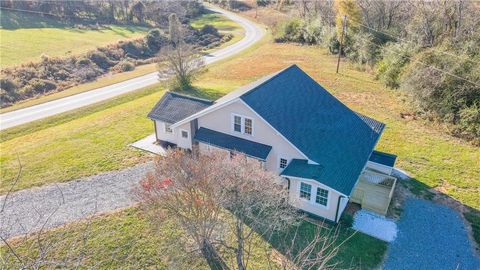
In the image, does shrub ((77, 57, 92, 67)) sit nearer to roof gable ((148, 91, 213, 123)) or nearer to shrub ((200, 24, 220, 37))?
roof gable ((148, 91, 213, 123))

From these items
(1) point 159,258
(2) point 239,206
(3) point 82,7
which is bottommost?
(1) point 159,258

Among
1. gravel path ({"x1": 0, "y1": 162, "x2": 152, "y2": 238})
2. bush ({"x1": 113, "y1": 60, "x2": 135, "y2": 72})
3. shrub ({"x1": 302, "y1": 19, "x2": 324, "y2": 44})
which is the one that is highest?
shrub ({"x1": 302, "y1": 19, "x2": 324, "y2": 44})

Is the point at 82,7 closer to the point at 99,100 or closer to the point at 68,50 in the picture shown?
the point at 68,50

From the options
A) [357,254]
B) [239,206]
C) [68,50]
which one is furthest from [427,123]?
[68,50]

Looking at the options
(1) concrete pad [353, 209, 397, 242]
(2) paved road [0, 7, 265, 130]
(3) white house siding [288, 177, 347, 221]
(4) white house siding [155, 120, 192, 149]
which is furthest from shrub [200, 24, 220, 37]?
(1) concrete pad [353, 209, 397, 242]

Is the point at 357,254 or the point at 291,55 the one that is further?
the point at 291,55
